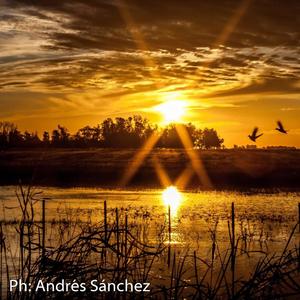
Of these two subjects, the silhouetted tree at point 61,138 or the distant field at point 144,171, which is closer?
the distant field at point 144,171

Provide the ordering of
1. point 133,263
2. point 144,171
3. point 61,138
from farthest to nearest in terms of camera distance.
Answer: point 61,138 → point 144,171 → point 133,263

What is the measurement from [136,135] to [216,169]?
285 feet

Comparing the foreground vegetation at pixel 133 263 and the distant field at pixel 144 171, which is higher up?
the distant field at pixel 144 171

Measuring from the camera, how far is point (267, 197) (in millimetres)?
37625

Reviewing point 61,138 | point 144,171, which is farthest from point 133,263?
point 61,138

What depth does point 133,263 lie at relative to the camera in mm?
14398

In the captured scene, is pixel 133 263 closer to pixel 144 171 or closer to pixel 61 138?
pixel 144 171

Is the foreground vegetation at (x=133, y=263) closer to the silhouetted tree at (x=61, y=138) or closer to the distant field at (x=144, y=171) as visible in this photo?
the distant field at (x=144, y=171)

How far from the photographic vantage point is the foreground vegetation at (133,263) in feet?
23.4

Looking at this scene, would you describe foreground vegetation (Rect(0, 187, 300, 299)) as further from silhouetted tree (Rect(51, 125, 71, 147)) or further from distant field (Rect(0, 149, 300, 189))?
silhouetted tree (Rect(51, 125, 71, 147))

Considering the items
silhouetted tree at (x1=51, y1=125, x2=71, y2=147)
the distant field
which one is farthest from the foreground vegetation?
silhouetted tree at (x1=51, y1=125, x2=71, y2=147)

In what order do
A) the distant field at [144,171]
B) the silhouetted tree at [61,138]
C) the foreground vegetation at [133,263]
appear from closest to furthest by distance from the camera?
1. the foreground vegetation at [133,263]
2. the distant field at [144,171]
3. the silhouetted tree at [61,138]

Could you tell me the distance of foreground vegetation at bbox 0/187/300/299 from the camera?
713 cm

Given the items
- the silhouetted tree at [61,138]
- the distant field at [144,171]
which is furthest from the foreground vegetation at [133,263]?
the silhouetted tree at [61,138]
